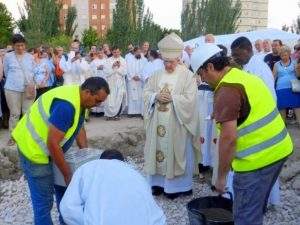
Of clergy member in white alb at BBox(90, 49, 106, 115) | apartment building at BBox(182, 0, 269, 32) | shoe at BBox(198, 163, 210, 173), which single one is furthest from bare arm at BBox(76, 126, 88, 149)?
apartment building at BBox(182, 0, 269, 32)

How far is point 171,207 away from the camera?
6578 millimetres

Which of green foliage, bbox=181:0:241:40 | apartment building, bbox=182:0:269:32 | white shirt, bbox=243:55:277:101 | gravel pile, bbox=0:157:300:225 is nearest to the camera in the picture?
white shirt, bbox=243:55:277:101

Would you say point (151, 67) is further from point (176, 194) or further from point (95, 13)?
point (95, 13)

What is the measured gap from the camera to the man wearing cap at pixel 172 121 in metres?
6.79

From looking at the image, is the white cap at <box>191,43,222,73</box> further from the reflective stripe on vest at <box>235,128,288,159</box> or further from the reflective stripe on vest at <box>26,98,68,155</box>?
the reflective stripe on vest at <box>26,98,68,155</box>

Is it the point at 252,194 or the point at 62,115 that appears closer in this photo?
the point at 252,194

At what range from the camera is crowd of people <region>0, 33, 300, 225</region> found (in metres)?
3.70

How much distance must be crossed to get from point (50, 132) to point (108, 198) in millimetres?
1379

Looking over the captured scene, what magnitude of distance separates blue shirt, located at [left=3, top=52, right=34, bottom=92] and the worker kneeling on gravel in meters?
6.34

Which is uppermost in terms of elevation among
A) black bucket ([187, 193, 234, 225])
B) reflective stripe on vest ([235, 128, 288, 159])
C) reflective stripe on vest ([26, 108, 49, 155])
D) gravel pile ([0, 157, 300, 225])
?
reflective stripe on vest ([235, 128, 288, 159])

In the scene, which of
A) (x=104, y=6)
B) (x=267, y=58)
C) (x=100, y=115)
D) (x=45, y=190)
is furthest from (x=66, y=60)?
(x=104, y=6)

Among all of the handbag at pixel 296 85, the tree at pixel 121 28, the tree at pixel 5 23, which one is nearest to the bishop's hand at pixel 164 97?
the handbag at pixel 296 85

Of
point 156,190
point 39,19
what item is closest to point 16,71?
point 156,190

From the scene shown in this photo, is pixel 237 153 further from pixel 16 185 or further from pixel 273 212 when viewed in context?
pixel 16 185
